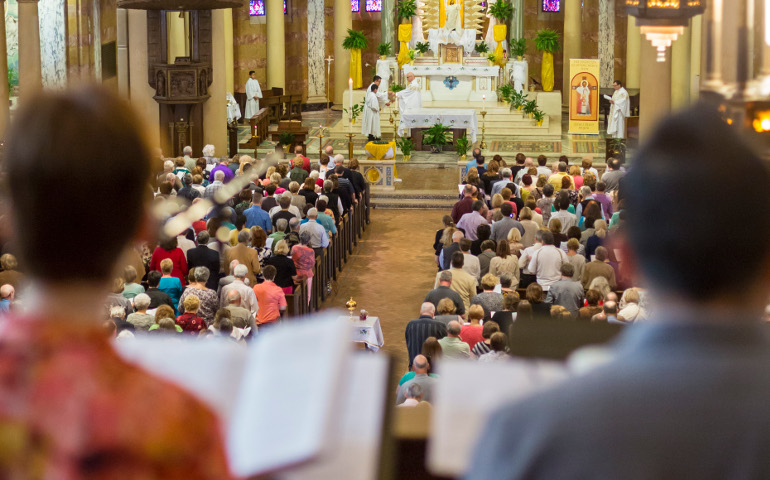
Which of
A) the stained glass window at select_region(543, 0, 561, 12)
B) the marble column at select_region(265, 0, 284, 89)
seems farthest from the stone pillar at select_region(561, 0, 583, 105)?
the marble column at select_region(265, 0, 284, 89)

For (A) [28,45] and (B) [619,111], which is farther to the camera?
(B) [619,111]

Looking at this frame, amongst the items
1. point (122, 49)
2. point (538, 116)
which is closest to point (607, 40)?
point (538, 116)

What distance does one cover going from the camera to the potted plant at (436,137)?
25.0 m

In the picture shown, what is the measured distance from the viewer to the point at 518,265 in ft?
42.9

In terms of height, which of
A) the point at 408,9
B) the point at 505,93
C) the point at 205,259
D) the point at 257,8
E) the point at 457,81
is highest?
the point at 257,8

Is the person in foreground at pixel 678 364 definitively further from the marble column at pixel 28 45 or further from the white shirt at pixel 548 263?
the marble column at pixel 28 45

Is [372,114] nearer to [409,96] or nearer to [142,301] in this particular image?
[409,96]

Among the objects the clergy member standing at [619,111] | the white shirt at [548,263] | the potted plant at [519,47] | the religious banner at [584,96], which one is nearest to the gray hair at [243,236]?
the white shirt at [548,263]

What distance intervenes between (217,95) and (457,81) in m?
7.29

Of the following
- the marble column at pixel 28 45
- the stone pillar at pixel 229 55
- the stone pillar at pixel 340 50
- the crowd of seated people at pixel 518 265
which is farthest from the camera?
the stone pillar at pixel 340 50

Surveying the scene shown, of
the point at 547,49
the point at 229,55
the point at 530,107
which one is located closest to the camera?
the point at 530,107

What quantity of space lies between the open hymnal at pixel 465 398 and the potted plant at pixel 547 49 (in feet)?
98.0

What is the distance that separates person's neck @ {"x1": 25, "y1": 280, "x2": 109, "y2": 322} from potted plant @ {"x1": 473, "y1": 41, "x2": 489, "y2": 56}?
28159mm

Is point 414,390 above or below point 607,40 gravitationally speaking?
below
